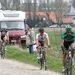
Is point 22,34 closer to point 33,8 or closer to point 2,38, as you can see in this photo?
point 2,38

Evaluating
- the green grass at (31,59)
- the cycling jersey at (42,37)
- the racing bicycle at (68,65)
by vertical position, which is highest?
the cycling jersey at (42,37)

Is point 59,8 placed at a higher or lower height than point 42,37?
lower

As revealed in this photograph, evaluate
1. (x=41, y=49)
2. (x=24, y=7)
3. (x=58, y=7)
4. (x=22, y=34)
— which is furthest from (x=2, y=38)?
(x=58, y=7)

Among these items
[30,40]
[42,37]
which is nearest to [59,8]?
[30,40]

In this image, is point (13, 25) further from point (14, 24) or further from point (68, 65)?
point (68, 65)

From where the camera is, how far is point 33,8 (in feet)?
312

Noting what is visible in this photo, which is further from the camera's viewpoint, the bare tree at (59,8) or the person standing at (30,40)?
the bare tree at (59,8)

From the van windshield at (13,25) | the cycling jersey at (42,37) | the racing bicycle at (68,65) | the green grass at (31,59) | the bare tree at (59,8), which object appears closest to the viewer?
the racing bicycle at (68,65)

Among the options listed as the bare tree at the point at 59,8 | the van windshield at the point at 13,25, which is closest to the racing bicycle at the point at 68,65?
the van windshield at the point at 13,25

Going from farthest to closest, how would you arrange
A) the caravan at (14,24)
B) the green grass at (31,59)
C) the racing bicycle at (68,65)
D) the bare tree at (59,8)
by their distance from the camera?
1. the bare tree at (59,8)
2. the caravan at (14,24)
3. the green grass at (31,59)
4. the racing bicycle at (68,65)

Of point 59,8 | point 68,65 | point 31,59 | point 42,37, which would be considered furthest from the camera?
point 59,8

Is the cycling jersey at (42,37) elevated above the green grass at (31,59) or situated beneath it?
elevated above

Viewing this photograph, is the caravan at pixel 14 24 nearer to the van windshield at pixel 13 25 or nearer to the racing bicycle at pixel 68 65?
the van windshield at pixel 13 25

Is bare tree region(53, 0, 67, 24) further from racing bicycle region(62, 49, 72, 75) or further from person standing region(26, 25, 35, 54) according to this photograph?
racing bicycle region(62, 49, 72, 75)
